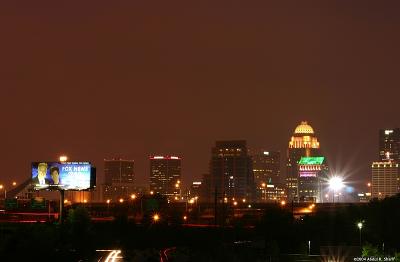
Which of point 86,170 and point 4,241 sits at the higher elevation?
point 86,170

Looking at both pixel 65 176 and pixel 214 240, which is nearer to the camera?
pixel 214 240

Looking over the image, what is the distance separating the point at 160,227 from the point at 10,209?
3216 centimetres

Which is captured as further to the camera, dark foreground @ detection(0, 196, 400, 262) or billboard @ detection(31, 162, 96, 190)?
billboard @ detection(31, 162, 96, 190)

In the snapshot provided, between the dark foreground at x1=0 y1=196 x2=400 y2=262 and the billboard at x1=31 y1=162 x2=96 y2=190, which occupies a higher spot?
the billboard at x1=31 y1=162 x2=96 y2=190

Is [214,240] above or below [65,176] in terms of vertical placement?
below

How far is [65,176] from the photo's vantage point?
394 feet

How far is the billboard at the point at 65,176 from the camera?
120 meters

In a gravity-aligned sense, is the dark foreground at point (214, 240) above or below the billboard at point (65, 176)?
below

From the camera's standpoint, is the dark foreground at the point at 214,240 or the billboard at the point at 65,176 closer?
the dark foreground at the point at 214,240

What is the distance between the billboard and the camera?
119625mm

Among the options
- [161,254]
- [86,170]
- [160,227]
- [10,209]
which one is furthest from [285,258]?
[10,209]

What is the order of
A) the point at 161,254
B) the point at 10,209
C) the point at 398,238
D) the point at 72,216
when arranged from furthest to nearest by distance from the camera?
1. the point at 10,209
2. the point at 72,216
3. the point at 398,238
4. the point at 161,254

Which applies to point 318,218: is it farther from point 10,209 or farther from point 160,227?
point 10,209

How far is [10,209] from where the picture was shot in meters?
162
